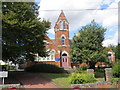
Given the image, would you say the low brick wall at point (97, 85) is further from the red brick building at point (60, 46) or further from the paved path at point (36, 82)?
the red brick building at point (60, 46)

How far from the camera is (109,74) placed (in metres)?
12.7

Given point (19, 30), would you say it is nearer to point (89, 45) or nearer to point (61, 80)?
point (61, 80)

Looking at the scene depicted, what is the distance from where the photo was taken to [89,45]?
16734mm

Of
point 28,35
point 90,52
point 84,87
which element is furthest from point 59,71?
point 84,87

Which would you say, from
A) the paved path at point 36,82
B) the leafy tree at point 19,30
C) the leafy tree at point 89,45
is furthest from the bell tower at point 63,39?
the leafy tree at point 19,30

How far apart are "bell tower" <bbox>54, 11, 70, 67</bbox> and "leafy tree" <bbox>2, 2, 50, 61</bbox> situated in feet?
51.2

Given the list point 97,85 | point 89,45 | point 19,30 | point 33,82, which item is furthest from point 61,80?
point 19,30

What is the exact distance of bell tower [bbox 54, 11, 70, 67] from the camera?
29047 mm

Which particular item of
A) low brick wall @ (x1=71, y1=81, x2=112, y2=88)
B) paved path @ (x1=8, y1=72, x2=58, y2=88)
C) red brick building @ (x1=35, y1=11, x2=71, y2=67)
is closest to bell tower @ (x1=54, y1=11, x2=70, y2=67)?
red brick building @ (x1=35, y1=11, x2=71, y2=67)

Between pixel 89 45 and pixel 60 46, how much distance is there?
13.1m

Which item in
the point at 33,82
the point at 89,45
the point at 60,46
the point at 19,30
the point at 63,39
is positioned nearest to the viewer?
the point at 19,30

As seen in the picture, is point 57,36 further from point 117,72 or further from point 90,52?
point 117,72

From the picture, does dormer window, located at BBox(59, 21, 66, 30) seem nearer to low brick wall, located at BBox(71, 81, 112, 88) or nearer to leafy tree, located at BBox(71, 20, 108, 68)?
leafy tree, located at BBox(71, 20, 108, 68)

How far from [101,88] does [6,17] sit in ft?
30.7
